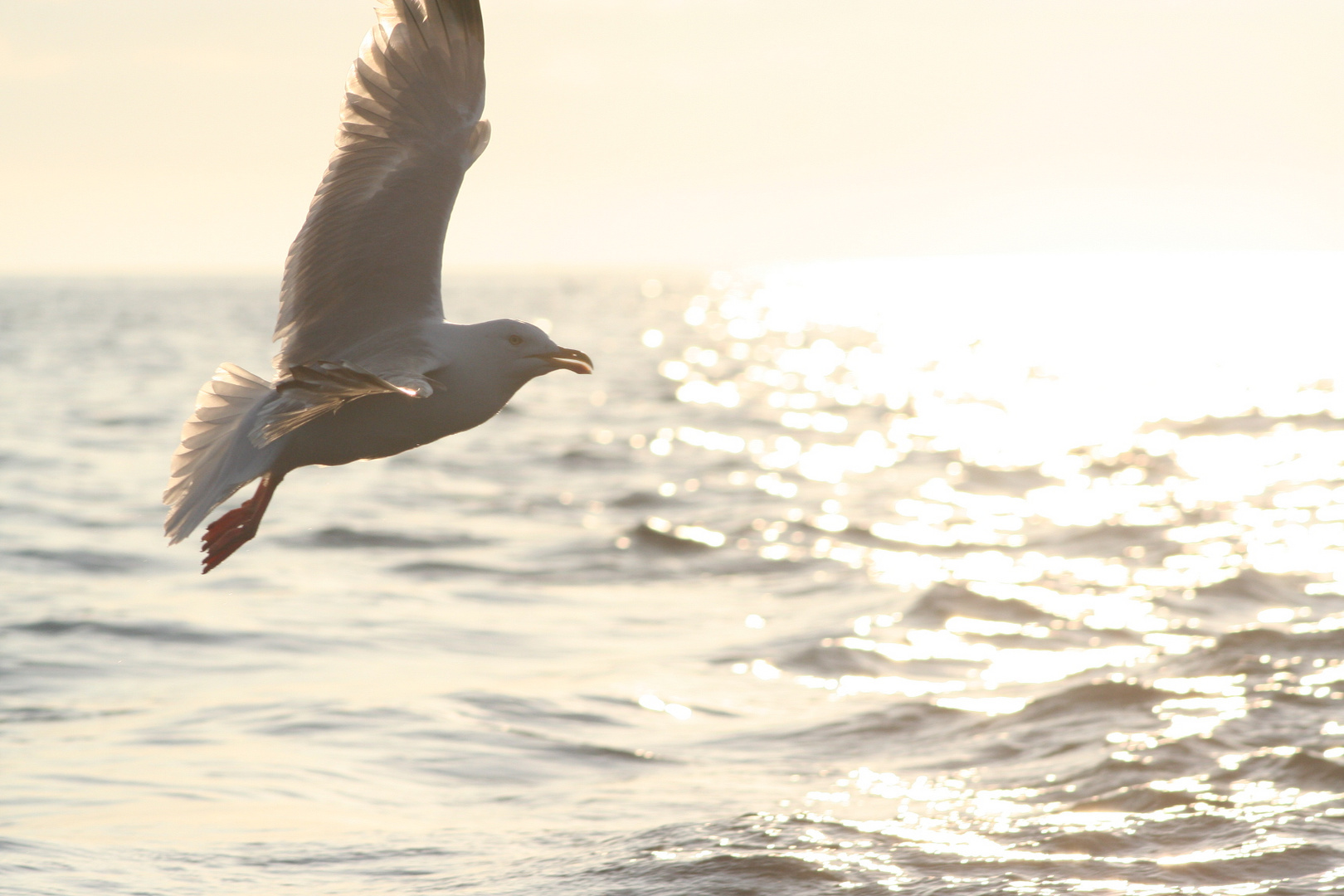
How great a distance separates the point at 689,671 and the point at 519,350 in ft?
26.2

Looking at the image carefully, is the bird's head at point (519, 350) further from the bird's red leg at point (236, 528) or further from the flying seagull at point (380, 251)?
the bird's red leg at point (236, 528)

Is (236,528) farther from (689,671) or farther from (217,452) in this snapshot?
(689,671)

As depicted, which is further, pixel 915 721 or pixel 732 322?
pixel 732 322

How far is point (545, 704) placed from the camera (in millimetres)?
11969

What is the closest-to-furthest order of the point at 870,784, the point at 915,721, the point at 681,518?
the point at 870,784
the point at 915,721
the point at 681,518

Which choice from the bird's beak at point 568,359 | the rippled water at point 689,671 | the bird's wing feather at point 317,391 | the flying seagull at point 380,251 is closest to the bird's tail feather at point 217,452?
the flying seagull at point 380,251

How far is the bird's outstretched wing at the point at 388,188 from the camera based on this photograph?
19.1ft

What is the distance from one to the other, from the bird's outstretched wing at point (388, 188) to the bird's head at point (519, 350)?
1.46 feet

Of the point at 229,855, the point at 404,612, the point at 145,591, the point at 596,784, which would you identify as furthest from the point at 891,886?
the point at 145,591

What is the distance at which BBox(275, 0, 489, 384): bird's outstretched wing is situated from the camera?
5836 millimetres

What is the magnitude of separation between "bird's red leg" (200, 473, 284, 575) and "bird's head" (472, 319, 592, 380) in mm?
1008

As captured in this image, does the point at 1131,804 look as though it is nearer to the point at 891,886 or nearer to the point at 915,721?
the point at 891,886

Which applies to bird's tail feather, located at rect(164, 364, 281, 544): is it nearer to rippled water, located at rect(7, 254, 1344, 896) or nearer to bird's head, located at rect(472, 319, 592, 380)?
bird's head, located at rect(472, 319, 592, 380)

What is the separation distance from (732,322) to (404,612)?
315ft
